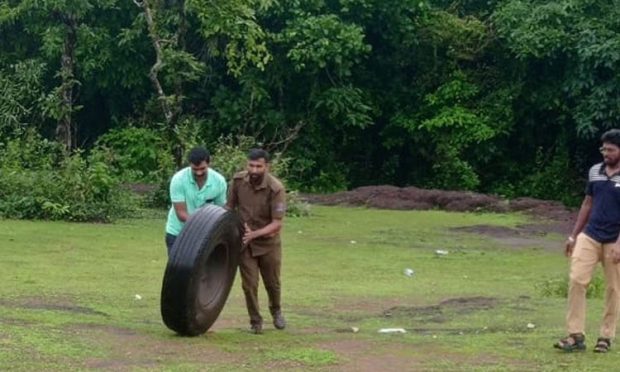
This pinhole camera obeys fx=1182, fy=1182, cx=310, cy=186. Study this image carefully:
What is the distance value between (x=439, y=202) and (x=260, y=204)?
19.1 m

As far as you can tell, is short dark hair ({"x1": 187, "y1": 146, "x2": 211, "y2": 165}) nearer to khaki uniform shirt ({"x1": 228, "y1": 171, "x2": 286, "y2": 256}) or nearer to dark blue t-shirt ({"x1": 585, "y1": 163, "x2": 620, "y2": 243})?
khaki uniform shirt ({"x1": 228, "y1": 171, "x2": 286, "y2": 256})

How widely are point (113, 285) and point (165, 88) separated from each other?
19.5 m

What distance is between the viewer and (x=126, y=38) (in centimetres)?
3266

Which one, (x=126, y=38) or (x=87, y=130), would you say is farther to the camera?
(x=87, y=130)

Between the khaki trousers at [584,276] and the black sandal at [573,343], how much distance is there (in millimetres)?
54

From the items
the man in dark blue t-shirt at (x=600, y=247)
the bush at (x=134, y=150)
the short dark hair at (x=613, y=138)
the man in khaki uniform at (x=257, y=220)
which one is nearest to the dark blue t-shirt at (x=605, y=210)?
the man in dark blue t-shirt at (x=600, y=247)

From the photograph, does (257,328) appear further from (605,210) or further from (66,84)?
(66,84)

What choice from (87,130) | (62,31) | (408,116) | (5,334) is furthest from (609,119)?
(5,334)

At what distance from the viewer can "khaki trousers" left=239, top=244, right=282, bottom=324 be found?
1048 centimetres

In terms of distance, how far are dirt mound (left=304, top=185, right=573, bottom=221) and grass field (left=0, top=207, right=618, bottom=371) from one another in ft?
→ 19.8

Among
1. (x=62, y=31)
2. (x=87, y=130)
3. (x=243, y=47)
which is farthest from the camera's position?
(x=87, y=130)

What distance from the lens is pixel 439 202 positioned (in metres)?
29.2

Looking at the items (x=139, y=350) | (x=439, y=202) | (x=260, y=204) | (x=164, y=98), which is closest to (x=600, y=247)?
(x=260, y=204)

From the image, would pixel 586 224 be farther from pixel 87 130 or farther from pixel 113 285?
pixel 87 130
